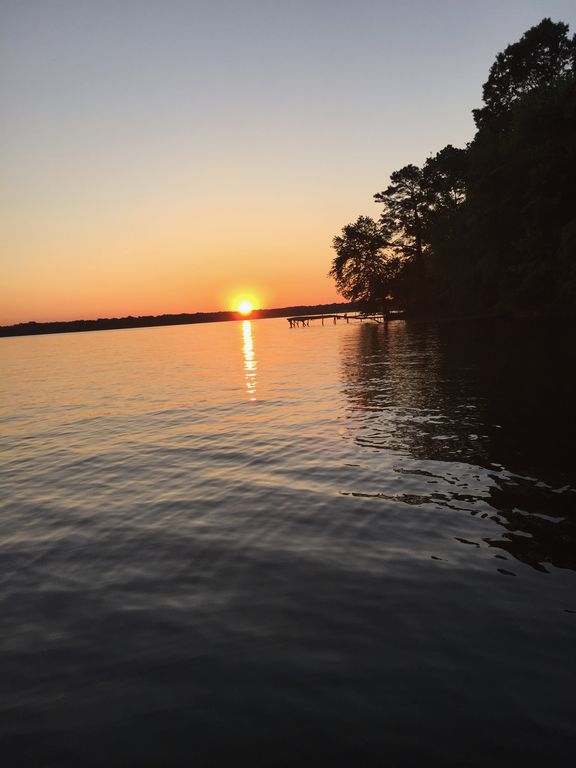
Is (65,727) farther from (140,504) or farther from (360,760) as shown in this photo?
(140,504)

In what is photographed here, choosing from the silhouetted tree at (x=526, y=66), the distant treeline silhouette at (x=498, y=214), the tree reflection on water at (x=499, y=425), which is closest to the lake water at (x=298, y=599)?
the tree reflection on water at (x=499, y=425)

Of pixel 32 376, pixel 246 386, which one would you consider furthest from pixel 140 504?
pixel 32 376

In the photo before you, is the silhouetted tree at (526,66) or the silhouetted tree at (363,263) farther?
the silhouetted tree at (363,263)

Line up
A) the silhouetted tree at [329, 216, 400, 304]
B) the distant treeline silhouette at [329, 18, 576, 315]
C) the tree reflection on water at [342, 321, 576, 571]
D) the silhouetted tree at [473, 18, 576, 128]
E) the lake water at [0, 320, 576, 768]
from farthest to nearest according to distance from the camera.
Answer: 1. the silhouetted tree at [329, 216, 400, 304]
2. the silhouetted tree at [473, 18, 576, 128]
3. the distant treeline silhouette at [329, 18, 576, 315]
4. the tree reflection on water at [342, 321, 576, 571]
5. the lake water at [0, 320, 576, 768]

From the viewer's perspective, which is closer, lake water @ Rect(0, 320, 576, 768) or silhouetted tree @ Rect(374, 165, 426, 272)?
lake water @ Rect(0, 320, 576, 768)

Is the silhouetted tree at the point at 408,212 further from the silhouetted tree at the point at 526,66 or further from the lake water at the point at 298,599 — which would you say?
the lake water at the point at 298,599

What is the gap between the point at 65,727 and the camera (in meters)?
4.90

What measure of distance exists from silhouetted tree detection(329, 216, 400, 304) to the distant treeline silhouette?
225 mm

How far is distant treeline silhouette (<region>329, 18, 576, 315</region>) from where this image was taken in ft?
161

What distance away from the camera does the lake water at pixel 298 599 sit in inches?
183

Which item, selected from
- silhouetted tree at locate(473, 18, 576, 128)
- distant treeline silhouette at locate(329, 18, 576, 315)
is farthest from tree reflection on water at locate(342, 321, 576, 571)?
silhouetted tree at locate(473, 18, 576, 128)

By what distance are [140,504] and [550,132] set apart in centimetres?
5508

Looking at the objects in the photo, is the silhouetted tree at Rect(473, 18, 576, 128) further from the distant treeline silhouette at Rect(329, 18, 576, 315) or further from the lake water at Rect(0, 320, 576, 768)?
the lake water at Rect(0, 320, 576, 768)

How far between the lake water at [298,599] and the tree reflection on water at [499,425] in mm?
89
